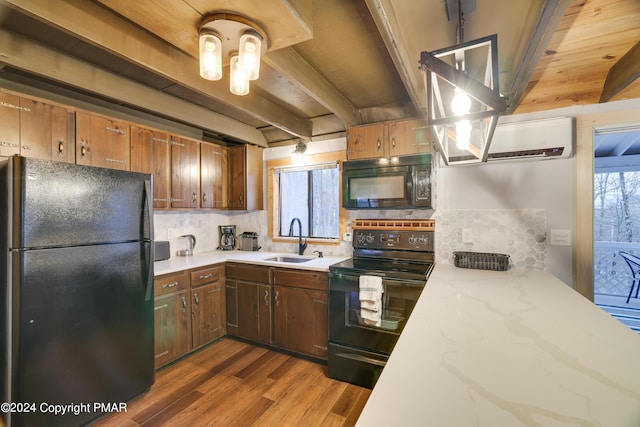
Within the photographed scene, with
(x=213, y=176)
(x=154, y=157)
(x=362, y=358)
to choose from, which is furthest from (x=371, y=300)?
(x=154, y=157)

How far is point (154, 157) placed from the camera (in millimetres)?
2592

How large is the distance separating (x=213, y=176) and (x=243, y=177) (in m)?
0.34

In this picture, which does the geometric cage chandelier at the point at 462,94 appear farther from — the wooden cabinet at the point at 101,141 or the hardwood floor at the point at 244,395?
the wooden cabinet at the point at 101,141

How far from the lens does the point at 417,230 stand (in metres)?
2.56

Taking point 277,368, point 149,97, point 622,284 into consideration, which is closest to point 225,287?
point 277,368

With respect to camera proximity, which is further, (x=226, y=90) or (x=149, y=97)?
(x=149, y=97)

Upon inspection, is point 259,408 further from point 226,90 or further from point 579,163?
point 579,163

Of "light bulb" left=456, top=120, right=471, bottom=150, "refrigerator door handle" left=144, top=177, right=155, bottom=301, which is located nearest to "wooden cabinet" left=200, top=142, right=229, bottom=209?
"refrigerator door handle" left=144, top=177, right=155, bottom=301

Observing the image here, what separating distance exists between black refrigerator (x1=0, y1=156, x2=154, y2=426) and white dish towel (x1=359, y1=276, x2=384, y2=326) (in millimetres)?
1638

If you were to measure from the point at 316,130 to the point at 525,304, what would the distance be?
2531 millimetres

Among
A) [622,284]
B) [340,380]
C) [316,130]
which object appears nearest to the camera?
[340,380]

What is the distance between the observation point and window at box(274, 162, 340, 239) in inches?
124

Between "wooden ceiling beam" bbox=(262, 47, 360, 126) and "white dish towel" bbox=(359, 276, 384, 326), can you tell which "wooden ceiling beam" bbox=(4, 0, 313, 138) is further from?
"white dish towel" bbox=(359, 276, 384, 326)

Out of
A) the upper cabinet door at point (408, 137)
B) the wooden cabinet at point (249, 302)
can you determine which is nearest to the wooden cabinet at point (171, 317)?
the wooden cabinet at point (249, 302)
